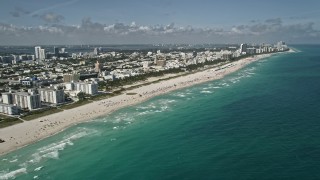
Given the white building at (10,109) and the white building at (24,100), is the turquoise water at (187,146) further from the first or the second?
the white building at (24,100)

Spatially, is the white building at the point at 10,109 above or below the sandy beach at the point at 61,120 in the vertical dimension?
above

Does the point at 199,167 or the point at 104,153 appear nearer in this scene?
the point at 199,167

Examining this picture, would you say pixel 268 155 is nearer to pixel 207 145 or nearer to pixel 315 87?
pixel 207 145

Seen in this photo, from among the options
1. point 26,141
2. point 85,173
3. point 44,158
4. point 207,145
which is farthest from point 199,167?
point 26,141

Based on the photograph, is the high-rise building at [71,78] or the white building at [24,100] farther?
the high-rise building at [71,78]

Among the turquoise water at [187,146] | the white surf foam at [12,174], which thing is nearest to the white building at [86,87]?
the turquoise water at [187,146]

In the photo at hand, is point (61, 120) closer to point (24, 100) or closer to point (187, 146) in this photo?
point (24, 100)

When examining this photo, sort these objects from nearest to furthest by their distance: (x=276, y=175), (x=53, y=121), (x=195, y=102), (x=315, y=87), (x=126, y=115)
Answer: (x=276, y=175)
(x=53, y=121)
(x=126, y=115)
(x=195, y=102)
(x=315, y=87)
